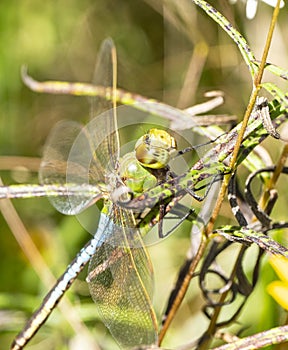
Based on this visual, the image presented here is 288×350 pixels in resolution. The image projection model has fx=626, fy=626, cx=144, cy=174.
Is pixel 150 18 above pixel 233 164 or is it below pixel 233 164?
above

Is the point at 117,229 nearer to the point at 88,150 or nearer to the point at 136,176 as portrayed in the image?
the point at 136,176

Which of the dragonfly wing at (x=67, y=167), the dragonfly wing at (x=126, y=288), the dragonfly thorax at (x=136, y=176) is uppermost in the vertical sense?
the dragonfly wing at (x=67, y=167)

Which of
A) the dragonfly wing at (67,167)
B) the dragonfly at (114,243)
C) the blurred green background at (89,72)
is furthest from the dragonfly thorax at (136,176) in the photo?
the blurred green background at (89,72)

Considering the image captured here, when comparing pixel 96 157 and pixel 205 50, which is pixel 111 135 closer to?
pixel 96 157

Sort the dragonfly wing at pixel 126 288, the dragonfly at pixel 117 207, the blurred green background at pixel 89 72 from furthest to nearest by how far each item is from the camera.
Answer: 1. the blurred green background at pixel 89 72
2. the dragonfly wing at pixel 126 288
3. the dragonfly at pixel 117 207

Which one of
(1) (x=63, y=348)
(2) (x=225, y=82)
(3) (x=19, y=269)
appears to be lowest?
(1) (x=63, y=348)

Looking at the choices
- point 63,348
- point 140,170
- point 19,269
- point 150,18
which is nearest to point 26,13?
point 150,18

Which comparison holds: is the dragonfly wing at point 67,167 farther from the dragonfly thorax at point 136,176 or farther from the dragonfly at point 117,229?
the dragonfly thorax at point 136,176
